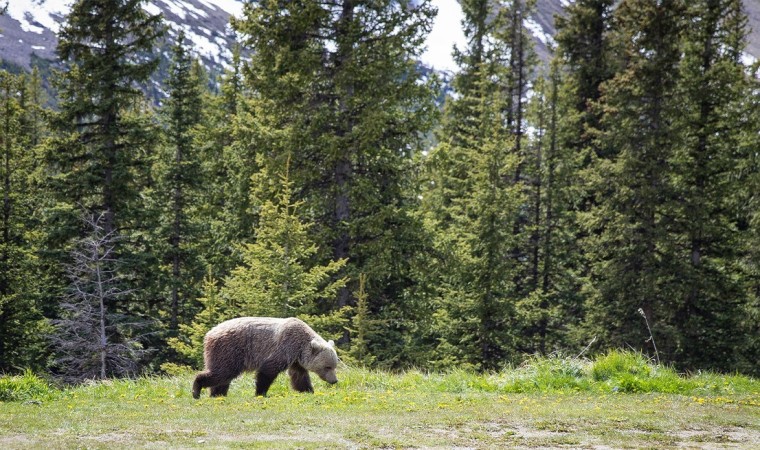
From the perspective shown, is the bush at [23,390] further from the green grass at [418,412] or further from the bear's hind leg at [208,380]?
the bear's hind leg at [208,380]

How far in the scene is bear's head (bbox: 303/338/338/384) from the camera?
39.7ft

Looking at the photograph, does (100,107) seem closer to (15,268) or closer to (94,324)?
(15,268)

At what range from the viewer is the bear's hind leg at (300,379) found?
40.3ft

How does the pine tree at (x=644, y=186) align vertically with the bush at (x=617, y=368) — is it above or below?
above

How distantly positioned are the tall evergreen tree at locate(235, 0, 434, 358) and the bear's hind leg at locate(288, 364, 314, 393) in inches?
417

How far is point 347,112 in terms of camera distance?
23.4m

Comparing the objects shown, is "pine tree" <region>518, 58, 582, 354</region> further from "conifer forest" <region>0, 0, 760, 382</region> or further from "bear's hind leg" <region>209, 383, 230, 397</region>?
"bear's hind leg" <region>209, 383, 230, 397</region>

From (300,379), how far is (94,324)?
53.3ft

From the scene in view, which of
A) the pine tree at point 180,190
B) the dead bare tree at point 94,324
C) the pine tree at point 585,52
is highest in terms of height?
the pine tree at point 585,52

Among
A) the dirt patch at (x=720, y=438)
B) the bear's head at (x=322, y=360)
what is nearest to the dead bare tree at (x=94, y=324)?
the bear's head at (x=322, y=360)

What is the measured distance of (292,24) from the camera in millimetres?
23562

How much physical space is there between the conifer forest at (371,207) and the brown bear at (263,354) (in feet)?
20.6

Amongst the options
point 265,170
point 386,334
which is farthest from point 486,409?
point 386,334

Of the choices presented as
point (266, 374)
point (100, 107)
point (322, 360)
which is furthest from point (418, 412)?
point (100, 107)
